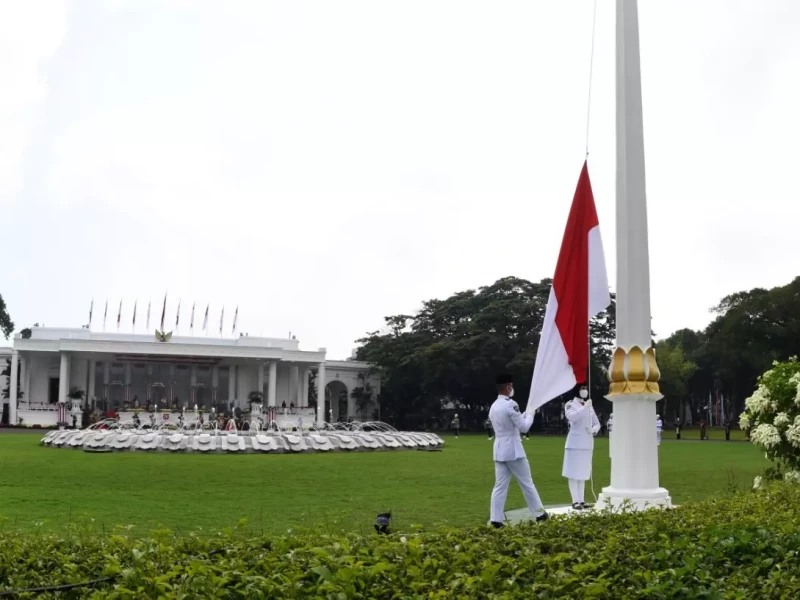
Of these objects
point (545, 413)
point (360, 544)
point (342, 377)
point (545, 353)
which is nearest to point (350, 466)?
point (545, 353)

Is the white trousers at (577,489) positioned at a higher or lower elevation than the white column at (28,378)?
lower

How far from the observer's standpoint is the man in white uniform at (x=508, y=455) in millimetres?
7781

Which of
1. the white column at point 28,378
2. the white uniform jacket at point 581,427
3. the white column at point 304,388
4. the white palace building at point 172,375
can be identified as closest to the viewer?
the white uniform jacket at point 581,427

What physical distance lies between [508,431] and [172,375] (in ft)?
145

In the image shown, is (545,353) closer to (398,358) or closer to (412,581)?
(412,581)

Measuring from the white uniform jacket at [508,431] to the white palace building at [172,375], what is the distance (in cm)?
3517

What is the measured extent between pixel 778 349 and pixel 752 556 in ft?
138

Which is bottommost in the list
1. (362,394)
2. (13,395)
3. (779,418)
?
(13,395)

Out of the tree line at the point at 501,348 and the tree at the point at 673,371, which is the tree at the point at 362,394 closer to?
the tree line at the point at 501,348

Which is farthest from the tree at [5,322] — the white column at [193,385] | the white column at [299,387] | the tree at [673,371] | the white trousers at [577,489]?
the white trousers at [577,489]

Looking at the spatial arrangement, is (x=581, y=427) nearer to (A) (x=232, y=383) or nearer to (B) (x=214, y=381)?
(A) (x=232, y=383)

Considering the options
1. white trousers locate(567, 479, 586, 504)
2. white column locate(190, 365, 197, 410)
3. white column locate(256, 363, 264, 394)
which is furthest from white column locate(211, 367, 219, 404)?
white trousers locate(567, 479, 586, 504)

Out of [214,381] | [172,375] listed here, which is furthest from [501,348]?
[172,375]

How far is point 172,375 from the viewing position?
4956 cm
